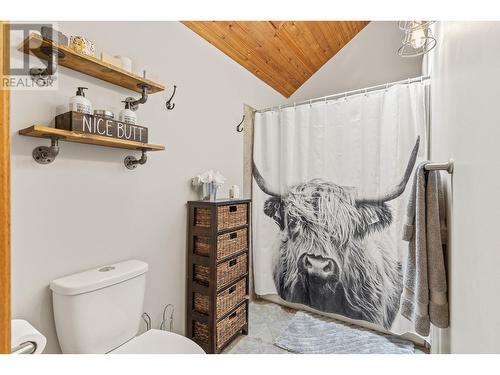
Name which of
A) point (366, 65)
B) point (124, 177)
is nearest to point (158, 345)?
point (124, 177)

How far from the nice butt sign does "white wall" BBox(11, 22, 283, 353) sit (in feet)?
0.41

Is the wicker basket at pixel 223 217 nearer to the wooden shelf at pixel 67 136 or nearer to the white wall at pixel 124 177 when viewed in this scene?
the white wall at pixel 124 177

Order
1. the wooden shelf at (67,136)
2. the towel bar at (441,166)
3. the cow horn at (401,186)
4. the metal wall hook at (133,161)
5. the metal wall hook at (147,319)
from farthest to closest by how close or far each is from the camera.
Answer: the cow horn at (401,186), the metal wall hook at (147,319), the metal wall hook at (133,161), the wooden shelf at (67,136), the towel bar at (441,166)

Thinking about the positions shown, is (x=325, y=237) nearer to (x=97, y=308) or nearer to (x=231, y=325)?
(x=231, y=325)

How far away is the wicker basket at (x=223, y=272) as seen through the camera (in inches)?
67.1

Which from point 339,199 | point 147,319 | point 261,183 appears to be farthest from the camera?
point 261,183

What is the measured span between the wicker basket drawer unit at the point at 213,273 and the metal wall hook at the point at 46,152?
0.86 meters

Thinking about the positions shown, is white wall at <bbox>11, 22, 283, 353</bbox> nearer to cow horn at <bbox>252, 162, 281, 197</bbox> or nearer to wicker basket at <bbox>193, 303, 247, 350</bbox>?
wicker basket at <bbox>193, 303, 247, 350</bbox>

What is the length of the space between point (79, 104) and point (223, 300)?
4.68 feet

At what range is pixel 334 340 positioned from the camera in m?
1.90

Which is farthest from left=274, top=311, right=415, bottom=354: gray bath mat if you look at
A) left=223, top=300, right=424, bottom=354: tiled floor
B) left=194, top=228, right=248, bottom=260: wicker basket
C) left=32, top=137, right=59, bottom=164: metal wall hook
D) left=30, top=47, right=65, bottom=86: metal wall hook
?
left=30, top=47, right=65, bottom=86: metal wall hook

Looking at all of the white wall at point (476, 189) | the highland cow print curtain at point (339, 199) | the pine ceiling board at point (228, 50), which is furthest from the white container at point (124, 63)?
the highland cow print curtain at point (339, 199)

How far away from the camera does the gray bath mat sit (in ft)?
5.84
